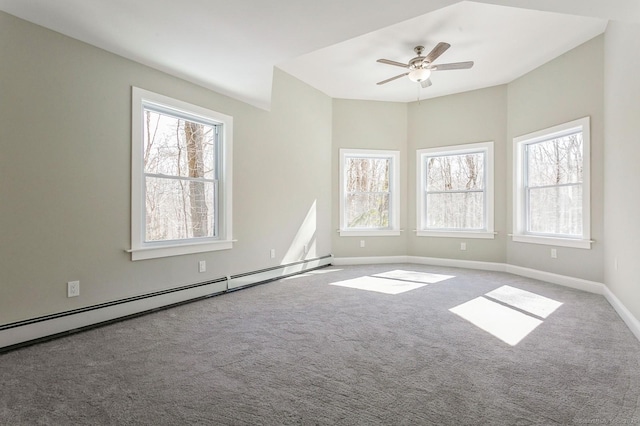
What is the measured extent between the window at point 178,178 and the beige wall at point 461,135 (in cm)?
356

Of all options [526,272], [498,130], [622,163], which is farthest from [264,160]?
[526,272]

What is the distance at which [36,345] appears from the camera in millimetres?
2471

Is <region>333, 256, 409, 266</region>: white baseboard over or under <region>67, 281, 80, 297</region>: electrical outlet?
under

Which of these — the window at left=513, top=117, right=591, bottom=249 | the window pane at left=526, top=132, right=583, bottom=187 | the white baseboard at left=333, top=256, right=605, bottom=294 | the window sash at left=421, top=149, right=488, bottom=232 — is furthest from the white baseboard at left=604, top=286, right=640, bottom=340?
the window sash at left=421, top=149, right=488, bottom=232

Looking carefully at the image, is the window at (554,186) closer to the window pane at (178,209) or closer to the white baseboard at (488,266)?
the white baseboard at (488,266)

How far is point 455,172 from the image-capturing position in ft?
19.6

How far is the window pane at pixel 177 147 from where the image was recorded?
11.4ft

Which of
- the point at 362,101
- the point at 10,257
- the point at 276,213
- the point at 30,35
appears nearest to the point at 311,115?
the point at 362,101

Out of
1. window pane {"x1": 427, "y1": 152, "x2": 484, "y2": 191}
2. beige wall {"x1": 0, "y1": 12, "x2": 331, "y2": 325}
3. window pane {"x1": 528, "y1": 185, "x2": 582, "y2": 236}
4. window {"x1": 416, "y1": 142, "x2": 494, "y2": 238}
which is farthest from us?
window pane {"x1": 427, "y1": 152, "x2": 484, "y2": 191}

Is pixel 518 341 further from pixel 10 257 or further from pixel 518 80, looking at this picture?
pixel 518 80

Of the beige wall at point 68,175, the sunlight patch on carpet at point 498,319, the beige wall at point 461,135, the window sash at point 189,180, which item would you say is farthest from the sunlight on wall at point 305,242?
the sunlight patch on carpet at point 498,319

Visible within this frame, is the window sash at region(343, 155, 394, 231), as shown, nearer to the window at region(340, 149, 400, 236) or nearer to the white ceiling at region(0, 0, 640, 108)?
the window at region(340, 149, 400, 236)

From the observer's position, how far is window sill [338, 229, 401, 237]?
19.9 feet

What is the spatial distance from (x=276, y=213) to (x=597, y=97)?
14.1ft
